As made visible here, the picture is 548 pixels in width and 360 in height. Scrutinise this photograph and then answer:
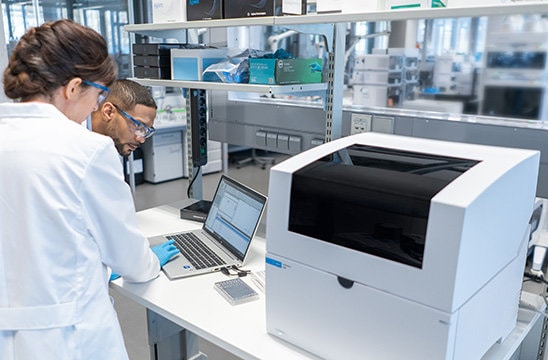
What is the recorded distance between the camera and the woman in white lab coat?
0.95 meters

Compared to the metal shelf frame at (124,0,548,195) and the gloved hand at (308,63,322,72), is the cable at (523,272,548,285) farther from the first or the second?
the gloved hand at (308,63,322,72)

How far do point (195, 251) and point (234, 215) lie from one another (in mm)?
177

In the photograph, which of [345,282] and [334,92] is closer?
[345,282]

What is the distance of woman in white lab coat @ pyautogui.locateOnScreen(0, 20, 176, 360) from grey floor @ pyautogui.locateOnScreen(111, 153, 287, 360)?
68 centimetres

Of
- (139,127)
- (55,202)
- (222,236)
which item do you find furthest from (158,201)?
(55,202)

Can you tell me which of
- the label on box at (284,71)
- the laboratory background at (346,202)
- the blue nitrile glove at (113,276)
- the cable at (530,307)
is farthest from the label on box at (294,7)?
the cable at (530,307)

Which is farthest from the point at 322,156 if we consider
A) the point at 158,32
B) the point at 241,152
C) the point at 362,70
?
the point at 241,152

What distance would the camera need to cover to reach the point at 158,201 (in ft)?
14.4

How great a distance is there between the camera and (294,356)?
3.33 ft

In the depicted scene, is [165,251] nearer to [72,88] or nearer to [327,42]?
[72,88]

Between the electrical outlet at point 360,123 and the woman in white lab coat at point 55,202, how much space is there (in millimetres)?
941

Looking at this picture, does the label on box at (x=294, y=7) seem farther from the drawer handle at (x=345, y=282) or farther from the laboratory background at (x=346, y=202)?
the drawer handle at (x=345, y=282)

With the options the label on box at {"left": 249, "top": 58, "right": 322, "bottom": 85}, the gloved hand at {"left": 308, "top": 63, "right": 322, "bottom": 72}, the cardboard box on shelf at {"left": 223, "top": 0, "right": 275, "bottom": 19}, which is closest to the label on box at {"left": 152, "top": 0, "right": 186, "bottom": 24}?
the cardboard box on shelf at {"left": 223, "top": 0, "right": 275, "bottom": 19}

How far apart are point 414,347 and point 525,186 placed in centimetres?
40
